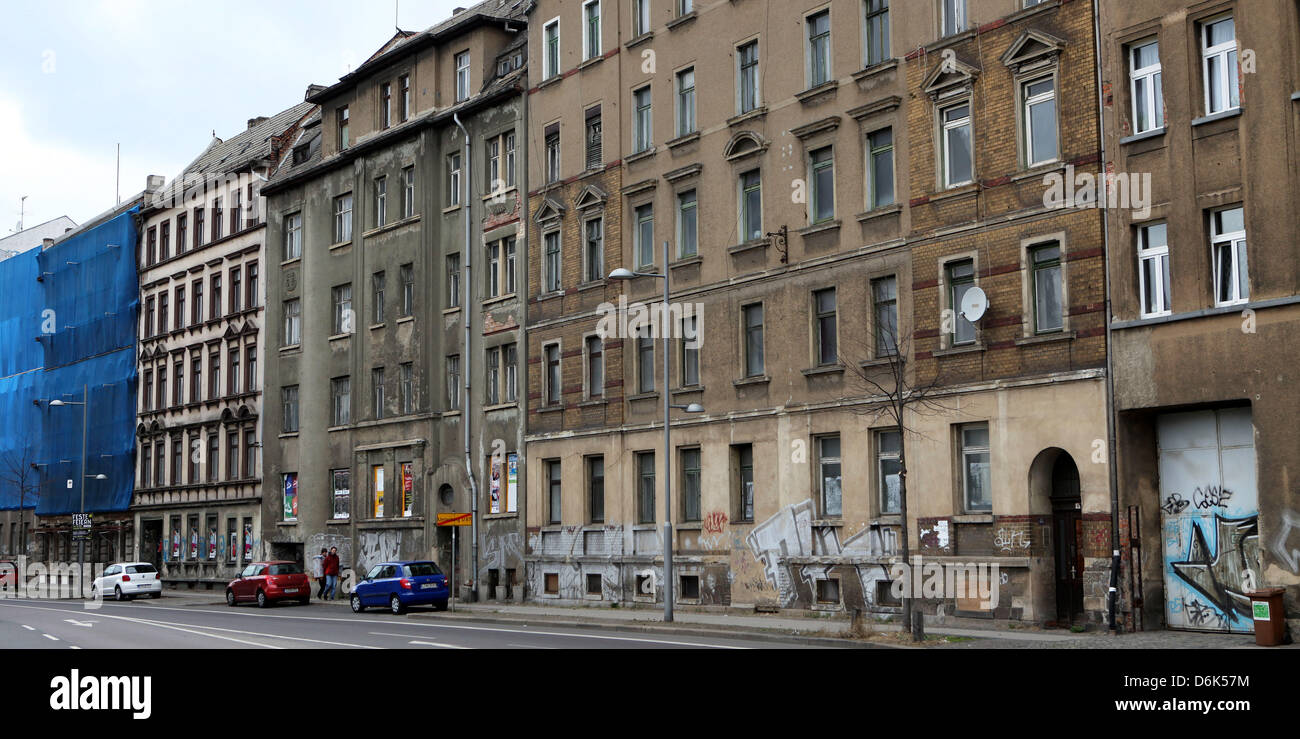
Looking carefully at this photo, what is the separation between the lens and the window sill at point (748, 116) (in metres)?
33.8

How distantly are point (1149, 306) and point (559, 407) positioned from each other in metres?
19.2

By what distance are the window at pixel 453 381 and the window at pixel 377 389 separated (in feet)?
14.3

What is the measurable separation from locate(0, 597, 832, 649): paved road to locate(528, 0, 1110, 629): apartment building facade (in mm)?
5165

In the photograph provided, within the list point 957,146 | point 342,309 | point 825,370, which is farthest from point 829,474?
point 342,309

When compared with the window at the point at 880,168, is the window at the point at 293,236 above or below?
above

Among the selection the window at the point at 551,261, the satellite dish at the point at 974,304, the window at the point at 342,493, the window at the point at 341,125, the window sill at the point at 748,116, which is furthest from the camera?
the window at the point at 341,125

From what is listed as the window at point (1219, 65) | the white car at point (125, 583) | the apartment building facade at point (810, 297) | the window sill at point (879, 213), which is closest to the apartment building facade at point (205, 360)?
the white car at point (125, 583)

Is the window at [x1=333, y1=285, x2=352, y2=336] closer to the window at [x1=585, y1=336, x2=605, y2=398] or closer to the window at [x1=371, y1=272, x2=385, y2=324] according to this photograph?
the window at [x1=371, y1=272, x2=385, y2=324]

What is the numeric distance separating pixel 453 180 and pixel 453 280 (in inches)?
131

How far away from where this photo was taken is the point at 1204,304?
79.6 feet

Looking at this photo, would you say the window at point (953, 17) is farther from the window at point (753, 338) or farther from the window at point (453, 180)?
the window at point (453, 180)

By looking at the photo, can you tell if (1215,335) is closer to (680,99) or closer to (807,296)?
(807,296)

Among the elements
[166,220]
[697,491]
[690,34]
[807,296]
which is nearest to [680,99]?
[690,34]

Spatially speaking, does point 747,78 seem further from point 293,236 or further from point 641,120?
point 293,236
